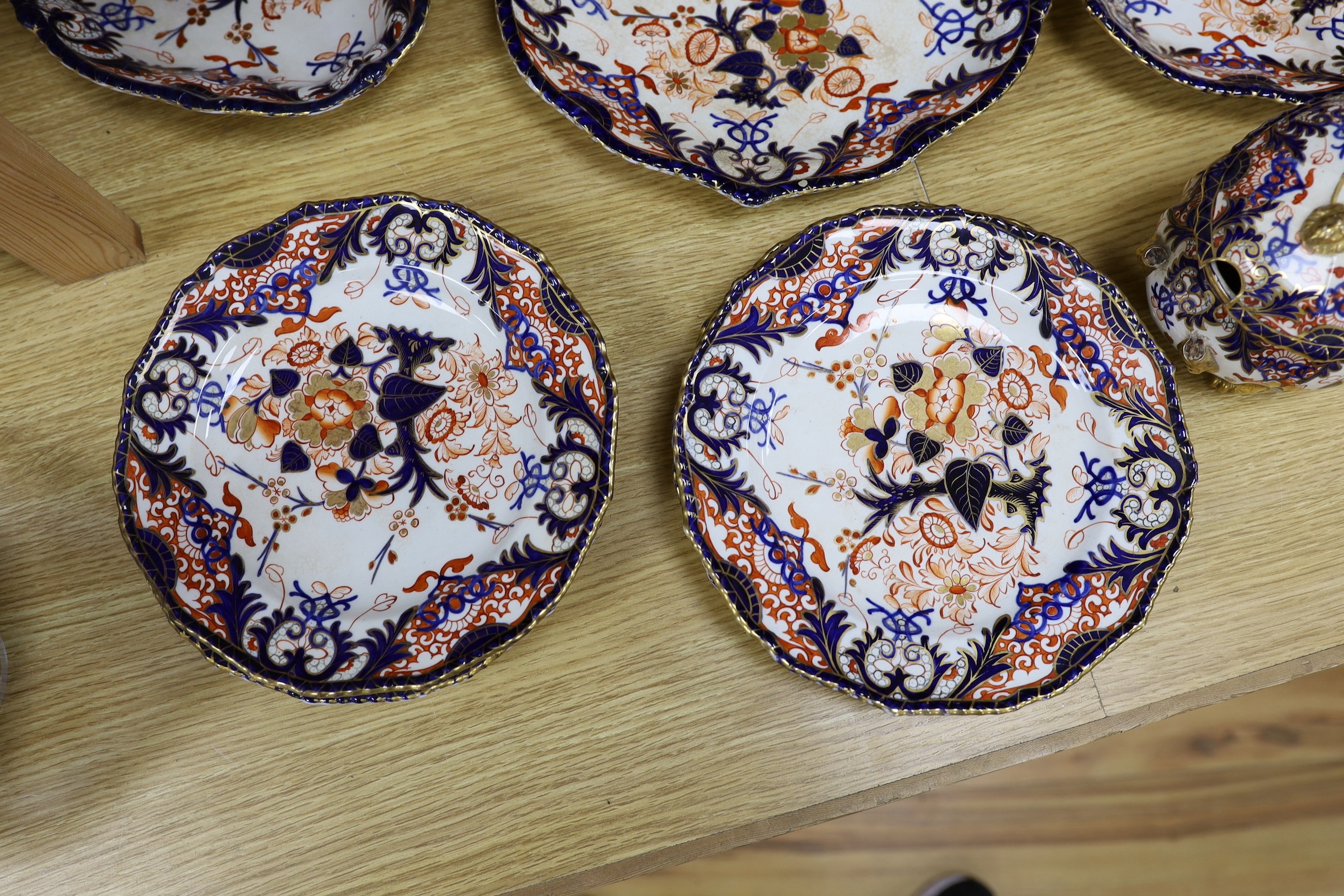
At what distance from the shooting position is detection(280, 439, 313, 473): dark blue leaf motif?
64cm

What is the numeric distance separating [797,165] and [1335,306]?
14.9 inches

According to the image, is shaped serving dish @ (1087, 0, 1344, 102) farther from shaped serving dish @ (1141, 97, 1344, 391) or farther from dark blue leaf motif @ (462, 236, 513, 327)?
dark blue leaf motif @ (462, 236, 513, 327)

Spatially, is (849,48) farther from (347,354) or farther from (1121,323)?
(347,354)

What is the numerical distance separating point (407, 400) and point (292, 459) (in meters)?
0.10

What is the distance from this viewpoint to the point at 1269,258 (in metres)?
0.55

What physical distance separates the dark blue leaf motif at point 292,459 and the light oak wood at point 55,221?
0.70 ft

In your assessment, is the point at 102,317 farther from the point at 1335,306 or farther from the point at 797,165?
the point at 1335,306

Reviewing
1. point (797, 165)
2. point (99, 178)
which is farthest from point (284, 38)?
point (797, 165)

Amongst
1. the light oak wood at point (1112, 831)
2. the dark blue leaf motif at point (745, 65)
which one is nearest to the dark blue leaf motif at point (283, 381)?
the dark blue leaf motif at point (745, 65)

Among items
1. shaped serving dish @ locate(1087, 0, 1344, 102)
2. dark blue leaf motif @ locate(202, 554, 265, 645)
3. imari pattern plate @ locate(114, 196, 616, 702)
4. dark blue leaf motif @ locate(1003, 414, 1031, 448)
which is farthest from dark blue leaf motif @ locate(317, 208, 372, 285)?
shaped serving dish @ locate(1087, 0, 1344, 102)

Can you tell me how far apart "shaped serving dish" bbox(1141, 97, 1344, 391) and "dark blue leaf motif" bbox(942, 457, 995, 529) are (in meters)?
0.17

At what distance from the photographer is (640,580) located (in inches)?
25.9

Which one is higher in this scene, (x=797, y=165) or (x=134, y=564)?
(x=797, y=165)

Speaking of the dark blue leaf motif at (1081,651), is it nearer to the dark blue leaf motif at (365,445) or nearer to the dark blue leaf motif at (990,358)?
the dark blue leaf motif at (990,358)
